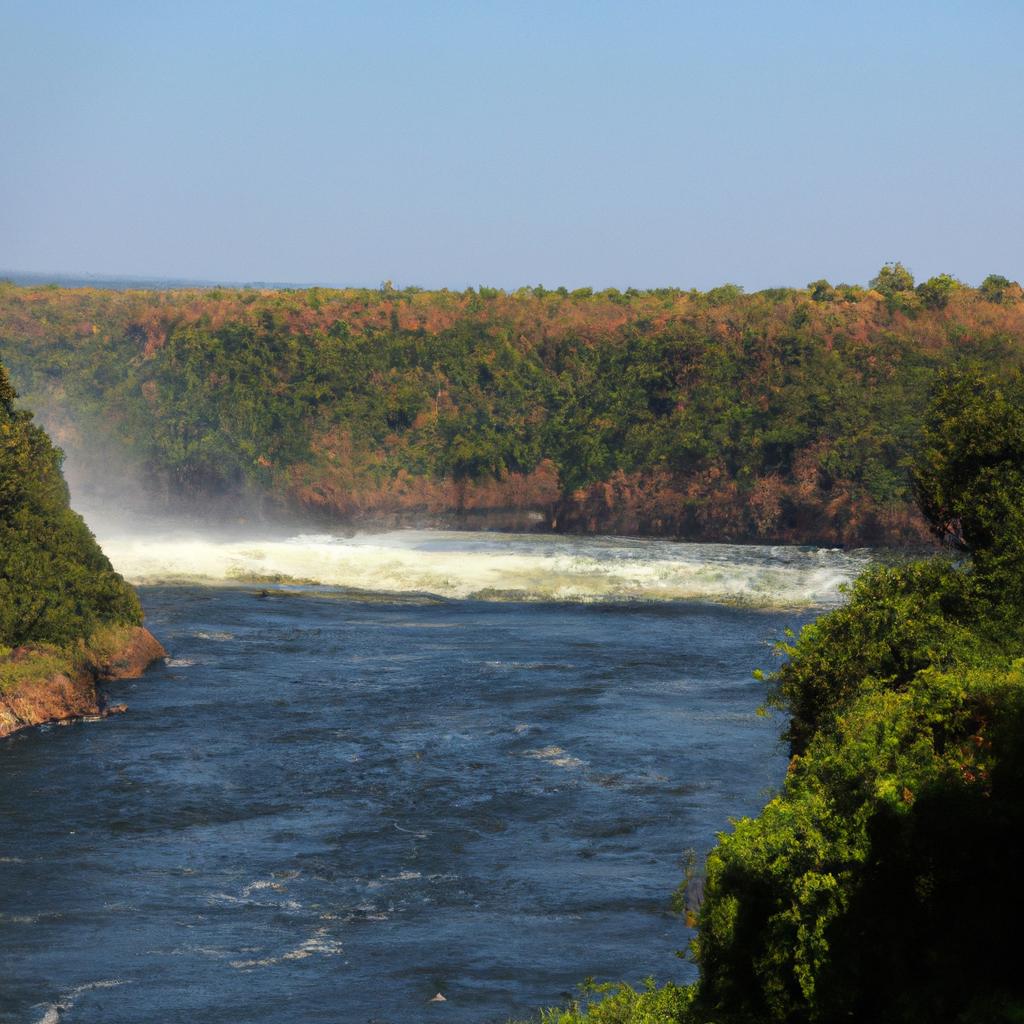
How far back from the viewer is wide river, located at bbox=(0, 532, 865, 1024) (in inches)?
1090

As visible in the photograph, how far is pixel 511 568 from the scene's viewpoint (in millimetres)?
70438

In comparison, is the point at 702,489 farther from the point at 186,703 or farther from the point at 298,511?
the point at 186,703

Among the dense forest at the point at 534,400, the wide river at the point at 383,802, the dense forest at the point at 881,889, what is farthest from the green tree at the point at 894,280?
the dense forest at the point at 881,889

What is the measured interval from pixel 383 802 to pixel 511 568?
3316 centimetres

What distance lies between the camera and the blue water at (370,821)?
2750 cm

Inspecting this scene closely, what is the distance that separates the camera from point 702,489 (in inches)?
3334

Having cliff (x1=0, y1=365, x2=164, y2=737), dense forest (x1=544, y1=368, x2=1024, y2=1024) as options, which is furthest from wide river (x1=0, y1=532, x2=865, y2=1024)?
dense forest (x1=544, y1=368, x2=1024, y2=1024)

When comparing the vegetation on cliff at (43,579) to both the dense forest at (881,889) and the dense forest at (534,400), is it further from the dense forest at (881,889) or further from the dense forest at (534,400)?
the dense forest at (534,400)

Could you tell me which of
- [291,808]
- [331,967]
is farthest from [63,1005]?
[291,808]

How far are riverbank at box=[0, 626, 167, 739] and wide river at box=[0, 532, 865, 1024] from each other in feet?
3.66

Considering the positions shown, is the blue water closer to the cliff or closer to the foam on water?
the cliff

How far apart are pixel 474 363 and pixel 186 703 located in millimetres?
58881

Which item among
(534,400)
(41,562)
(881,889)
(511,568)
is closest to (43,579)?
(41,562)

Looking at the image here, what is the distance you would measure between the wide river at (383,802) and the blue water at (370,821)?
8 cm
